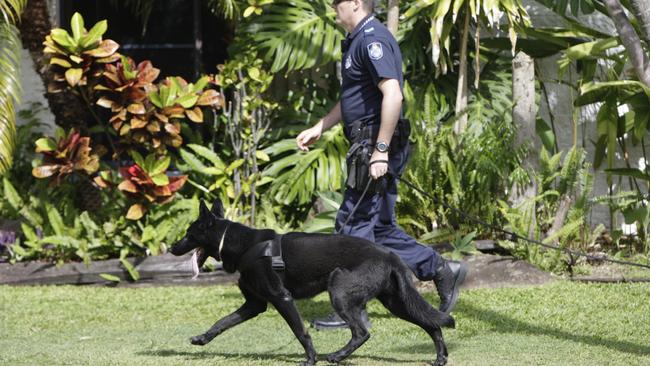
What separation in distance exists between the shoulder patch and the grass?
1581 mm

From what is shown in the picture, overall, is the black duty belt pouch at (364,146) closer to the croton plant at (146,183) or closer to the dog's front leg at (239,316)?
the dog's front leg at (239,316)

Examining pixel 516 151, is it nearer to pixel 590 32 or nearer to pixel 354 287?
pixel 590 32

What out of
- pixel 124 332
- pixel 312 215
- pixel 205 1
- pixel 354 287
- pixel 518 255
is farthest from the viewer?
pixel 205 1

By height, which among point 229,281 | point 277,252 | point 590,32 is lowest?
point 229,281

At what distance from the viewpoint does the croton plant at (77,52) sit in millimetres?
8055

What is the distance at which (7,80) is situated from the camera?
812 cm

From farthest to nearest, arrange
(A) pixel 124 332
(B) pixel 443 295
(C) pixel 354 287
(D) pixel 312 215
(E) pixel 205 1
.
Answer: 1. (E) pixel 205 1
2. (D) pixel 312 215
3. (A) pixel 124 332
4. (B) pixel 443 295
5. (C) pixel 354 287

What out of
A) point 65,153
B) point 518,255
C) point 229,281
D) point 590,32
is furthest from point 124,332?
point 590,32

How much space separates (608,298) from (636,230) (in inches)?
65.6

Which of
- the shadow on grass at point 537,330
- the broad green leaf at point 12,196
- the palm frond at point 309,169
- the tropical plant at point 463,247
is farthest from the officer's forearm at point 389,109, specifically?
the broad green leaf at point 12,196

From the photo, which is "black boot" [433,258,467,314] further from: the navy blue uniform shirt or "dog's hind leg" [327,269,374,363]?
"dog's hind leg" [327,269,374,363]

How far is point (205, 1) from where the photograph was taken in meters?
10.2

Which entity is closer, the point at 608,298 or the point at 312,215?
the point at 608,298

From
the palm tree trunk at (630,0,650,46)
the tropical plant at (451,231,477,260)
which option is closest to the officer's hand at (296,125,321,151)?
the palm tree trunk at (630,0,650,46)
